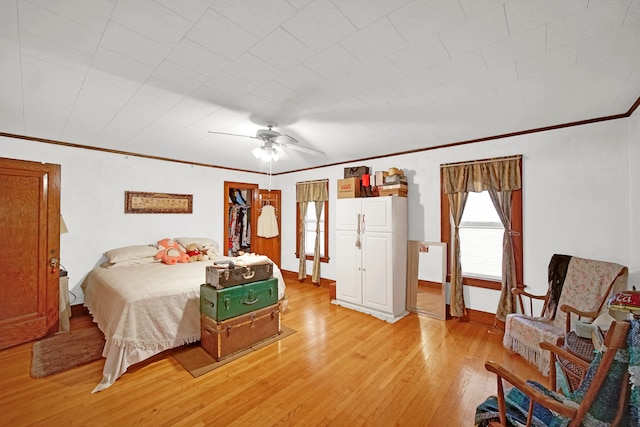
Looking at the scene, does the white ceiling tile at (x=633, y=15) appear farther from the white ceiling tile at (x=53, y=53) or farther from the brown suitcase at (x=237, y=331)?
the brown suitcase at (x=237, y=331)

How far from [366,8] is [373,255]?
3.22 m

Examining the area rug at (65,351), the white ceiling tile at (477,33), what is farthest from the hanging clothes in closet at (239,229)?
the white ceiling tile at (477,33)

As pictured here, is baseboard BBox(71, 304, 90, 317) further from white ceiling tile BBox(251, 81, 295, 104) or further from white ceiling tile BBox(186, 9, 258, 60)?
white ceiling tile BBox(186, 9, 258, 60)

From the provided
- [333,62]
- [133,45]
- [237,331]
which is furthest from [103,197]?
[333,62]

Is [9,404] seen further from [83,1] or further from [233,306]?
[83,1]

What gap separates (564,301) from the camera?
106 inches

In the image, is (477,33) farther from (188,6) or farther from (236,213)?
(236,213)

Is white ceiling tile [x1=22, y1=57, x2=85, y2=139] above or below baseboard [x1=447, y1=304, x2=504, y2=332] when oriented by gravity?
above

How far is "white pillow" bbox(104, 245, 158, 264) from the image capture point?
12.8 feet

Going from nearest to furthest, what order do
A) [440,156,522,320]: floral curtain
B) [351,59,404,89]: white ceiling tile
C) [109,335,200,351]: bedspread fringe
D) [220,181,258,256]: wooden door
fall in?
[351,59,404,89]: white ceiling tile, [109,335,200,351]: bedspread fringe, [440,156,522,320]: floral curtain, [220,181,258,256]: wooden door

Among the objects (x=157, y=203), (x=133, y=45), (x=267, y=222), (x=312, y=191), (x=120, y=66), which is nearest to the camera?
(x=133, y=45)

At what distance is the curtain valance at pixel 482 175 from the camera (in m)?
3.37

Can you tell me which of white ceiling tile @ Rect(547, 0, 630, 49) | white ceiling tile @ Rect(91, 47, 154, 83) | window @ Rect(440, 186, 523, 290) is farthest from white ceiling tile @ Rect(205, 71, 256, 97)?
window @ Rect(440, 186, 523, 290)

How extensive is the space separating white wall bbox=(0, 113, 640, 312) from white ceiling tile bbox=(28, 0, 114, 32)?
3.45 m
